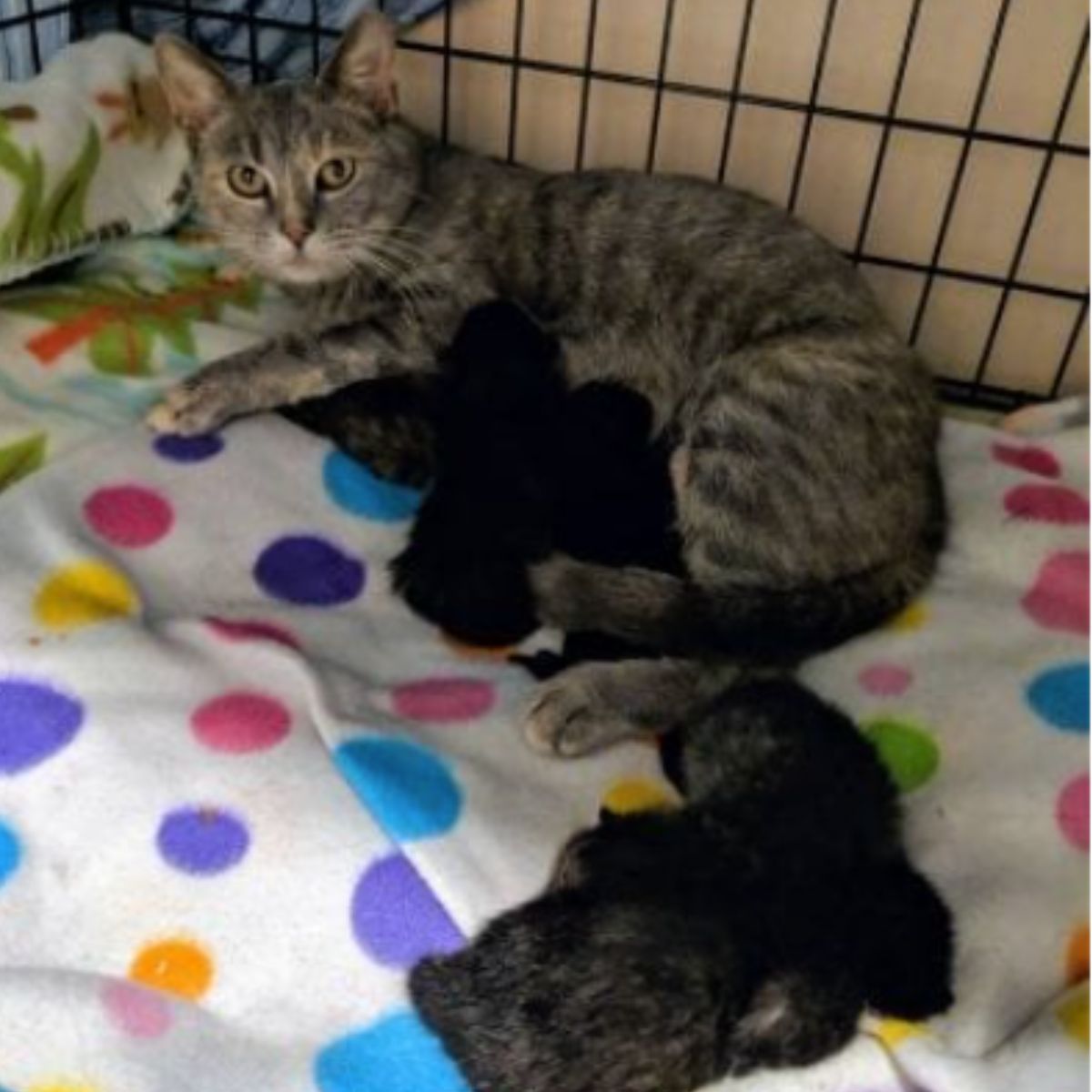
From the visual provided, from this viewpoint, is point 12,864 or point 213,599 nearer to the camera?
point 12,864

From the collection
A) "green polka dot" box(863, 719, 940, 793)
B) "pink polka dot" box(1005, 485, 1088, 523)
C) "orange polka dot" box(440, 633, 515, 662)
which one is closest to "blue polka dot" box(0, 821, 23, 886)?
"orange polka dot" box(440, 633, 515, 662)

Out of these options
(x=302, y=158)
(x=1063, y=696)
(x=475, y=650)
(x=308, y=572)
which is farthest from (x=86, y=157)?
(x=1063, y=696)

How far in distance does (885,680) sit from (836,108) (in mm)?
841

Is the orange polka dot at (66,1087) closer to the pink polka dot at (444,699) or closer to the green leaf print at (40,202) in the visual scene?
the pink polka dot at (444,699)

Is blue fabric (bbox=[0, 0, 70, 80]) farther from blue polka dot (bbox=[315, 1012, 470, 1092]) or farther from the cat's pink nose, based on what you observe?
blue polka dot (bbox=[315, 1012, 470, 1092])

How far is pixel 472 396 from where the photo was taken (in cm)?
138

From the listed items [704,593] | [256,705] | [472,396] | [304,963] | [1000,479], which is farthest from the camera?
[1000,479]

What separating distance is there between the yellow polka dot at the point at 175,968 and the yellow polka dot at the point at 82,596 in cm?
33

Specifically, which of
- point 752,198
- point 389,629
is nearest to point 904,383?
point 752,198

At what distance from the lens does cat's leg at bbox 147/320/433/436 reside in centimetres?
141

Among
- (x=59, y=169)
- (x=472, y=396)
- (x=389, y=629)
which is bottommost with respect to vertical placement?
(x=389, y=629)

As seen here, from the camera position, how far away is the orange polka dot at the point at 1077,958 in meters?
0.98

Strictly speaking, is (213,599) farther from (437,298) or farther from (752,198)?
(752,198)

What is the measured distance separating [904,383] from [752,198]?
1.27 feet
